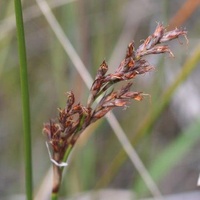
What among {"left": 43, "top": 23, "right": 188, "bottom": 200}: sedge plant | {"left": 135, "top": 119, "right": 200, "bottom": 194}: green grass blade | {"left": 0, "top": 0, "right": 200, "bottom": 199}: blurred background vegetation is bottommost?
{"left": 43, "top": 23, "right": 188, "bottom": 200}: sedge plant

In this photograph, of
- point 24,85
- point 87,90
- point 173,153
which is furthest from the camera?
point 87,90

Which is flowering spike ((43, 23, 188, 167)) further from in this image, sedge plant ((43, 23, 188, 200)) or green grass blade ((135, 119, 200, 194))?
green grass blade ((135, 119, 200, 194))

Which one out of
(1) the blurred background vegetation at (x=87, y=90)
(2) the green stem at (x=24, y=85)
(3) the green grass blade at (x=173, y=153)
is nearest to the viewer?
(2) the green stem at (x=24, y=85)

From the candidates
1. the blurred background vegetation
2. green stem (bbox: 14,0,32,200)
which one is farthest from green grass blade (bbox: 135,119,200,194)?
green stem (bbox: 14,0,32,200)

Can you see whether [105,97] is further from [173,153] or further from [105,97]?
[173,153]

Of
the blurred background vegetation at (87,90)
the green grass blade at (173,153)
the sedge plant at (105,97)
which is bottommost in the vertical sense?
the sedge plant at (105,97)

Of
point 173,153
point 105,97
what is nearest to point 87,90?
point 173,153

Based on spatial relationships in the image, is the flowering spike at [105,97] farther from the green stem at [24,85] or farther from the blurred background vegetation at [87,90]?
the blurred background vegetation at [87,90]

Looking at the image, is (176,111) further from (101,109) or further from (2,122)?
(101,109)

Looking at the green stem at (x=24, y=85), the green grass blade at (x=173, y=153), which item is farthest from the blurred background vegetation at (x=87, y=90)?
the green stem at (x=24, y=85)
